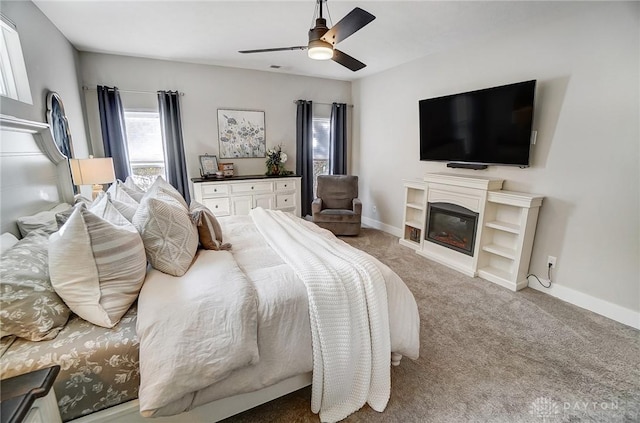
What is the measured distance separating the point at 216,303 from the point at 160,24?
3143 millimetres

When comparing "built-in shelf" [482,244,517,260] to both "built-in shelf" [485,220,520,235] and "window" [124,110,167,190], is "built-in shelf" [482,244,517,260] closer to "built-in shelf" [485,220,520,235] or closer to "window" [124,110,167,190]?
"built-in shelf" [485,220,520,235]

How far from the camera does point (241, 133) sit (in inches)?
188

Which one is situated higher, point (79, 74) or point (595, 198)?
point (79, 74)

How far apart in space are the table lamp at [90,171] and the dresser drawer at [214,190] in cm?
159

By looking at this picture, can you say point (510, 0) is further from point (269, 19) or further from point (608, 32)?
point (269, 19)

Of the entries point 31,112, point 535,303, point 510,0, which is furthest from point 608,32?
point 31,112

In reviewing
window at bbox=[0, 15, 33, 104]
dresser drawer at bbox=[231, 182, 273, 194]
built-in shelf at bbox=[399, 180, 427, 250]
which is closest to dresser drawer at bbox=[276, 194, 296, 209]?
dresser drawer at bbox=[231, 182, 273, 194]

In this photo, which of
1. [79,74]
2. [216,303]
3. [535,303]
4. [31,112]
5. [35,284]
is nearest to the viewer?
[35,284]

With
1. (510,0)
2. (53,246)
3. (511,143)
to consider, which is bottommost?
(53,246)

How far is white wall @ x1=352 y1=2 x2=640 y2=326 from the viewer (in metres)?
2.31

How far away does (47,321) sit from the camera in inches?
44.9

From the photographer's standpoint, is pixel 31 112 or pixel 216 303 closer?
pixel 216 303

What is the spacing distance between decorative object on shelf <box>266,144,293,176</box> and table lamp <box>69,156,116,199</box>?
2.55 m

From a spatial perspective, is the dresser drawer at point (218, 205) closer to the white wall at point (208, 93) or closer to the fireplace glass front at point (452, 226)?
the white wall at point (208, 93)
